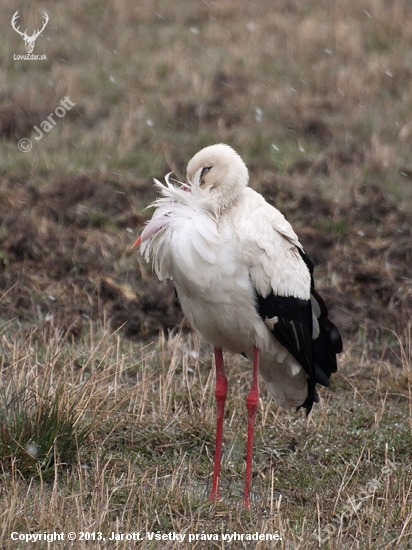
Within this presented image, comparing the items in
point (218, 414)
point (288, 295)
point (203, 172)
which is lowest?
point (218, 414)

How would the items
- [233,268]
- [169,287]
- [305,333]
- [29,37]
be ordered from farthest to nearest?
[29,37], [169,287], [305,333], [233,268]

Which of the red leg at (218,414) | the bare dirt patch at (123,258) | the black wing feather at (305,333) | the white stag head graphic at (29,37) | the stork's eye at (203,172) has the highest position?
the stork's eye at (203,172)

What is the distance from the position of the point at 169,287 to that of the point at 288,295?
248cm

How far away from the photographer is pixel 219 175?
4.70 metres

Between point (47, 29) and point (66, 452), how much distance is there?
9141 millimetres

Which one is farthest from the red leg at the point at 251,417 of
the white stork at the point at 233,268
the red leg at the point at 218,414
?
the red leg at the point at 218,414

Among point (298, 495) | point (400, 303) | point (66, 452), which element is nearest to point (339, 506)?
point (298, 495)

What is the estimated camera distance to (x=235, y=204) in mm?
4699

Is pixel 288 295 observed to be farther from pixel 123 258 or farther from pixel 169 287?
pixel 123 258

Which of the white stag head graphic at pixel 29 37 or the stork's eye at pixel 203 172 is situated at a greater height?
the stork's eye at pixel 203 172

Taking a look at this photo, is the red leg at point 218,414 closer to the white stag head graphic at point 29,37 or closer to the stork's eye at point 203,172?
the stork's eye at point 203,172

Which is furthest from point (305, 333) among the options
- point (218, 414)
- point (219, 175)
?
point (219, 175)

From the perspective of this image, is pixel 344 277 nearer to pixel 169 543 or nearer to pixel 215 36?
pixel 169 543

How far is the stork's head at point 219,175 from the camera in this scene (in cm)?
467
